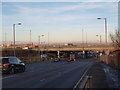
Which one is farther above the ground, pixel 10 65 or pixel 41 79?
pixel 10 65

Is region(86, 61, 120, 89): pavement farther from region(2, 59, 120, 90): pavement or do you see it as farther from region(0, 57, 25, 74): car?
region(0, 57, 25, 74): car

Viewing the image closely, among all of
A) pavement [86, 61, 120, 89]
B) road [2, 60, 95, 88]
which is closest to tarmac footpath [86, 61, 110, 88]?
pavement [86, 61, 120, 89]

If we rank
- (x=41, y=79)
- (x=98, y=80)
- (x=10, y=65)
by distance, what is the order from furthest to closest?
(x=10, y=65) → (x=41, y=79) → (x=98, y=80)

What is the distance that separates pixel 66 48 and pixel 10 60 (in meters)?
94.1

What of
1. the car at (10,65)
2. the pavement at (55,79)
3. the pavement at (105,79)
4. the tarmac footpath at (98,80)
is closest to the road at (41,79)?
the pavement at (55,79)

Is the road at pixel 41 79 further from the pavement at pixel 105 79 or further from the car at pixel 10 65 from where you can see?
the pavement at pixel 105 79

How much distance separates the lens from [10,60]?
2606 cm

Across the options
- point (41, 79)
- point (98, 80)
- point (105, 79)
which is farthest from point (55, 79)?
point (105, 79)

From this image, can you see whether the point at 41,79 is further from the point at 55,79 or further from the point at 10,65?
the point at 10,65

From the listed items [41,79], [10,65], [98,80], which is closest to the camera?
[98,80]

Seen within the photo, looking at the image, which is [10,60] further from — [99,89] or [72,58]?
[72,58]

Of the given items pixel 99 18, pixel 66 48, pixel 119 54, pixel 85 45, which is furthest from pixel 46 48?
pixel 119 54

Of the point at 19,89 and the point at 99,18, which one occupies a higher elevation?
the point at 99,18

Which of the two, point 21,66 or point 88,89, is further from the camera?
point 21,66
